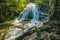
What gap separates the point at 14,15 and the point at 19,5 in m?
2.03

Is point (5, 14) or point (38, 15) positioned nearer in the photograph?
point (38, 15)

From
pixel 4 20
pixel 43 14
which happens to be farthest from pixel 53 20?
pixel 4 20

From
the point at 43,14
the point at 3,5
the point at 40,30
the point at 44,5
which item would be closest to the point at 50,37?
the point at 40,30

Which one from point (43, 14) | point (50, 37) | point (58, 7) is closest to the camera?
point (50, 37)

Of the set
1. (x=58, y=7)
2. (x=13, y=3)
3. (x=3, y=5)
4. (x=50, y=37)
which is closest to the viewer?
(x=50, y=37)

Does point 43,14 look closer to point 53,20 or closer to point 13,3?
point 13,3

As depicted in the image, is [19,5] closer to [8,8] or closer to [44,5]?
[8,8]

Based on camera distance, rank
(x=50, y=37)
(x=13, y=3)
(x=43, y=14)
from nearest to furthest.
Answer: (x=50, y=37), (x=43, y=14), (x=13, y=3)

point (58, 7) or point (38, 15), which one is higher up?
A: point (58, 7)

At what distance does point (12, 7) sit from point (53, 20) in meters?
14.2

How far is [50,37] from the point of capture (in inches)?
365

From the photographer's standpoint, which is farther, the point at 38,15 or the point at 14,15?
the point at 14,15

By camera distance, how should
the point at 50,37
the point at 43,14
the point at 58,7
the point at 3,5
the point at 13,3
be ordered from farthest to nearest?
the point at 13,3 < the point at 3,5 < the point at 43,14 < the point at 58,7 < the point at 50,37

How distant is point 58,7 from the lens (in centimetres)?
1016
